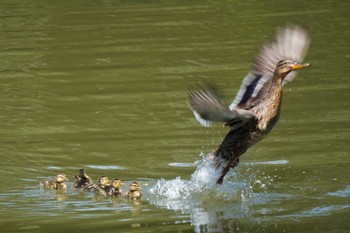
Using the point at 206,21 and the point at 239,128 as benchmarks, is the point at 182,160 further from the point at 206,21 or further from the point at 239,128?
the point at 206,21

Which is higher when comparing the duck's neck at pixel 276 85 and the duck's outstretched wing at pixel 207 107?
the duck's neck at pixel 276 85

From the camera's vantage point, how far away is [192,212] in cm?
859

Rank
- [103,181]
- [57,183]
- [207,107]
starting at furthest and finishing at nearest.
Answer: [57,183]
[103,181]
[207,107]

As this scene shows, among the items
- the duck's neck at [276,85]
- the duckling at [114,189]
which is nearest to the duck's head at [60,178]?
the duckling at [114,189]

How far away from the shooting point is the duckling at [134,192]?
348 inches

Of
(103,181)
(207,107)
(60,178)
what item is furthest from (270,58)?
(60,178)

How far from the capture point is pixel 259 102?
9.22 m

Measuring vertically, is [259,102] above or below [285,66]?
below

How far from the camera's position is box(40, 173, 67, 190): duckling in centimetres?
912

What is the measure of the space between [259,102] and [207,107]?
1.29 m

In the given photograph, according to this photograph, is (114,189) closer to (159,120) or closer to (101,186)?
(101,186)

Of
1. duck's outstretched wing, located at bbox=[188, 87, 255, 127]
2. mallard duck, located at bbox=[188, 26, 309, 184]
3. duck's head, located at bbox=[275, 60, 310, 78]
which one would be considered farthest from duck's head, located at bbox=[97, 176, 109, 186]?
duck's head, located at bbox=[275, 60, 310, 78]

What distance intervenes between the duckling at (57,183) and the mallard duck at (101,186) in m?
0.24

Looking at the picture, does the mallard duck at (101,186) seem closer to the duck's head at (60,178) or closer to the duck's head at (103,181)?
the duck's head at (103,181)
